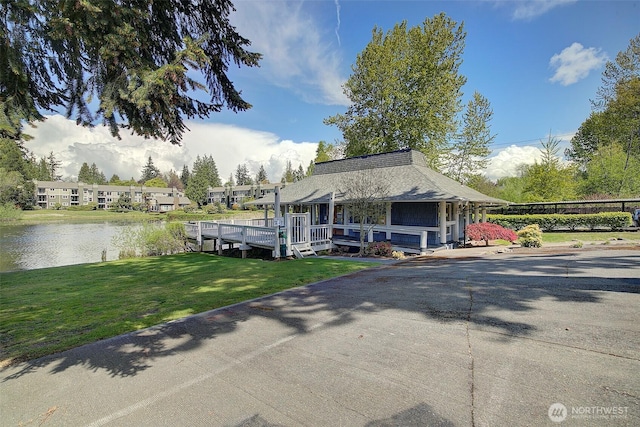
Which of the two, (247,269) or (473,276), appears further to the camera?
(247,269)

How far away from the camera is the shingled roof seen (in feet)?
47.9

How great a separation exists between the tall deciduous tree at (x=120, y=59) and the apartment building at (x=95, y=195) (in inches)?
3404

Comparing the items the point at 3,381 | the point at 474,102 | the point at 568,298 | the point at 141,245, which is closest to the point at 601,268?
the point at 568,298

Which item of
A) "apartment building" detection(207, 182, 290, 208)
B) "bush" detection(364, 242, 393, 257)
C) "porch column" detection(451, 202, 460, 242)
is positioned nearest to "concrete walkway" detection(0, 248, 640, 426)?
"bush" detection(364, 242, 393, 257)

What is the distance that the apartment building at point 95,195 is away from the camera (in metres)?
79.2

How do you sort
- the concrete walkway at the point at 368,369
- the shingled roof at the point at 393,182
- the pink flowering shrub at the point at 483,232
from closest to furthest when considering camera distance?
the concrete walkway at the point at 368,369
the shingled roof at the point at 393,182
the pink flowering shrub at the point at 483,232

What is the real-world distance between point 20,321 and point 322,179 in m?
17.7

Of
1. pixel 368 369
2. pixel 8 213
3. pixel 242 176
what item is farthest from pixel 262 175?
pixel 368 369

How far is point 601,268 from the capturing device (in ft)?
22.5

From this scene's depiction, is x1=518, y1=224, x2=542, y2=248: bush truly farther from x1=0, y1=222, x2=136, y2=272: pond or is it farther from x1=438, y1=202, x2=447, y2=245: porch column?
x1=0, y1=222, x2=136, y2=272: pond

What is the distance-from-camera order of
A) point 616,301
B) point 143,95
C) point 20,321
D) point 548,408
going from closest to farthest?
point 548,408 → point 143,95 → point 616,301 → point 20,321

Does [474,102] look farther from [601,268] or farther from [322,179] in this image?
[601,268]

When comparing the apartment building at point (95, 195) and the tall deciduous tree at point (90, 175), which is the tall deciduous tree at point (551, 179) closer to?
the apartment building at point (95, 195)

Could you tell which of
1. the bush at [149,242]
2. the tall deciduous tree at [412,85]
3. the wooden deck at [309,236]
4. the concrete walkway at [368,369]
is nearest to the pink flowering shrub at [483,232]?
the wooden deck at [309,236]
